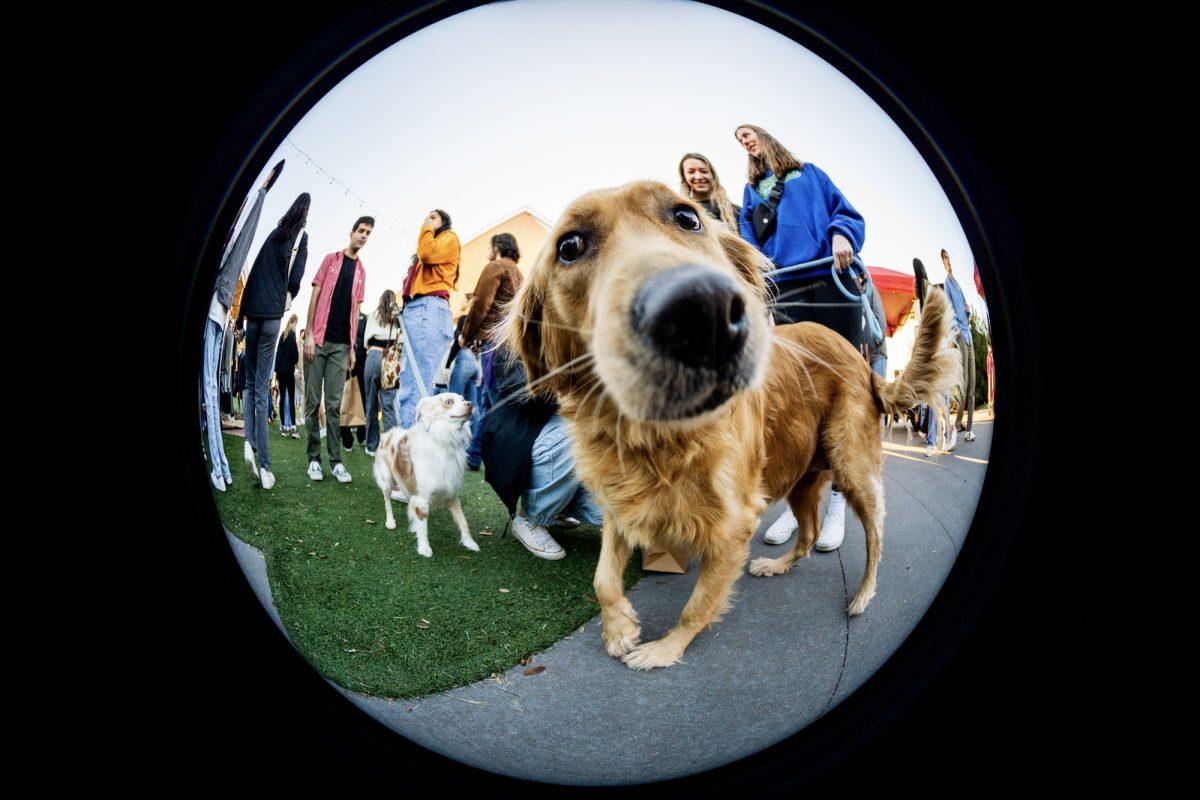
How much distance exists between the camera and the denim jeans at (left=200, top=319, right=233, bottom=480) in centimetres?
159

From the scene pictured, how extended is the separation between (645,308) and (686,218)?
0.38 meters

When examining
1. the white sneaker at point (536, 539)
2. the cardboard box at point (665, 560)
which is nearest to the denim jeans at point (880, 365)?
the cardboard box at point (665, 560)

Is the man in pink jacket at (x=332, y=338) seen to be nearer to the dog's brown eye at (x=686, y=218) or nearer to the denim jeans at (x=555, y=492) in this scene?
the denim jeans at (x=555, y=492)

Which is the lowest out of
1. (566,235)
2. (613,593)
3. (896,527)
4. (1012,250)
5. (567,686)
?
(567,686)

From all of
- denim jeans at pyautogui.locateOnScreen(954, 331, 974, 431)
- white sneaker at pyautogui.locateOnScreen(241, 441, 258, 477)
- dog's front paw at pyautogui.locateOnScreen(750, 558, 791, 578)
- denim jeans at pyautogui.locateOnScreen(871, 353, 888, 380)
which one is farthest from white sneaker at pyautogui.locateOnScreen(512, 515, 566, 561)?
denim jeans at pyautogui.locateOnScreen(954, 331, 974, 431)

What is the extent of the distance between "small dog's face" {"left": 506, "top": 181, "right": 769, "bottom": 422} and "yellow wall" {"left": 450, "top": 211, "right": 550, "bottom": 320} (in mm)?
27

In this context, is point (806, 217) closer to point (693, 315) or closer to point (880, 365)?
point (880, 365)

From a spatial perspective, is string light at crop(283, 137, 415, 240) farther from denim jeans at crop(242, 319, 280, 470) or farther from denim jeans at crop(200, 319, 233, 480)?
denim jeans at crop(200, 319, 233, 480)

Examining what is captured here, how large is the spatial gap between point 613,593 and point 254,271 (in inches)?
48.8

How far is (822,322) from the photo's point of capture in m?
1.41

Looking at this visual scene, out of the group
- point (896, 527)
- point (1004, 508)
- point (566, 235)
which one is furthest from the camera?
point (1004, 508)

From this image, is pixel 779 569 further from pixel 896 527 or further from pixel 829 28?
pixel 829 28

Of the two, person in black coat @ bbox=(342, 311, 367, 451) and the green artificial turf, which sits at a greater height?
person in black coat @ bbox=(342, 311, 367, 451)

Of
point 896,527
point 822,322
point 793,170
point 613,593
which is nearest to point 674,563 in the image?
point 613,593
